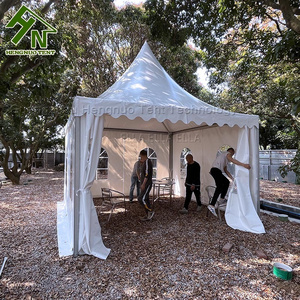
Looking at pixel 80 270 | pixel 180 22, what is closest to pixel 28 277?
pixel 80 270

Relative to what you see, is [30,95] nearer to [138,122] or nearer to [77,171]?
[77,171]

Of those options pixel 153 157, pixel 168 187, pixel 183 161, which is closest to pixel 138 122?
pixel 153 157

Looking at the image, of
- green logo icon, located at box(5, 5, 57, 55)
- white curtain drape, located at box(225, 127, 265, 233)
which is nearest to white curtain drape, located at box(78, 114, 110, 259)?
green logo icon, located at box(5, 5, 57, 55)

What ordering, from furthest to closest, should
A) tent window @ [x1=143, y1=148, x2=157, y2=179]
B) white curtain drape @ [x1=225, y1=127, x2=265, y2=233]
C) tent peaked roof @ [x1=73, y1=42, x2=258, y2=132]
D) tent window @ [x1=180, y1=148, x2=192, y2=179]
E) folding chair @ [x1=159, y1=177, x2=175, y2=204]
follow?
tent window @ [x1=143, y1=148, x2=157, y2=179]
tent window @ [x1=180, y1=148, x2=192, y2=179]
folding chair @ [x1=159, y1=177, x2=175, y2=204]
white curtain drape @ [x1=225, y1=127, x2=265, y2=233]
tent peaked roof @ [x1=73, y1=42, x2=258, y2=132]

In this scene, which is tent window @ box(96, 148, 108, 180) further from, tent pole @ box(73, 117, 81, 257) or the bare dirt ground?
tent pole @ box(73, 117, 81, 257)

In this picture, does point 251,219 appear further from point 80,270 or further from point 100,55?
point 100,55

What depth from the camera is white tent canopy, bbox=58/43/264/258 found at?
12.1ft

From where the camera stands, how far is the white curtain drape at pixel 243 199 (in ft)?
15.4

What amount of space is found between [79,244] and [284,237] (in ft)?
12.1

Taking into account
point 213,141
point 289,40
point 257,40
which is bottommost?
point 213,141

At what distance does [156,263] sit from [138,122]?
4831 millimetres

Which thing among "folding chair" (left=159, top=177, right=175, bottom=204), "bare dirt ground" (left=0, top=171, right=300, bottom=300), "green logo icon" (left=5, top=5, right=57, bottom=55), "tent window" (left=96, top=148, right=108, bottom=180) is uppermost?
"green logo icon" (left=5, top=5, right=57, bottom=55)

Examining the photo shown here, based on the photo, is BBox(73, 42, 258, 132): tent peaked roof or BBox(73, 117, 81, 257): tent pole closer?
BBox(73, 117, 81, 257): tent pole

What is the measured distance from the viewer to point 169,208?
6648mm
